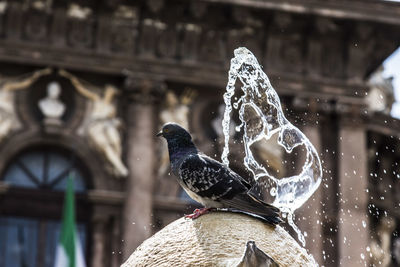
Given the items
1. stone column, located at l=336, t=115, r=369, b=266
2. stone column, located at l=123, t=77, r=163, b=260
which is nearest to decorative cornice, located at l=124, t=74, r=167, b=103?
stone column, located at l=123, t=77, r=163, b=260

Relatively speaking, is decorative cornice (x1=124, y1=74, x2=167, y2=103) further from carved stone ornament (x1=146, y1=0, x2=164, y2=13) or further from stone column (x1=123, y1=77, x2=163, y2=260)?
carved stone ornament (x1=146, y1=0, x2=164, y2=13)

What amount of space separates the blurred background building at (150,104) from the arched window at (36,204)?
0.9 inches

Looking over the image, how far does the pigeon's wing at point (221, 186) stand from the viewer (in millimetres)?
5504

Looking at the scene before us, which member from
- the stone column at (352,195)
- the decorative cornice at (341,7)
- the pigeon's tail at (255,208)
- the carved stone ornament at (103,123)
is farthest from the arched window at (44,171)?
the pigeon's tail at (255,208)

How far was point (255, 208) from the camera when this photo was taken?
5508 millimetres

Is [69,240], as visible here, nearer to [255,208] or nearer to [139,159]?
[139,159]

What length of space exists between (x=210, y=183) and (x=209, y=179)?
0.03 meters

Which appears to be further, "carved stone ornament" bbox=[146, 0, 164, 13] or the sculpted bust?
"carved stone ornament" bbox=[146, 0, 164, 13]

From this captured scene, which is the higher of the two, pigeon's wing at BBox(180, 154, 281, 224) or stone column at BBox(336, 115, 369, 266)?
pigeon's wing at BBox(180, 154, 281, 224)

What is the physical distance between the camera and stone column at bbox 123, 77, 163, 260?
19.5 metres

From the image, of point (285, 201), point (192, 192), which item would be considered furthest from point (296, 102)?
point (192, 192)

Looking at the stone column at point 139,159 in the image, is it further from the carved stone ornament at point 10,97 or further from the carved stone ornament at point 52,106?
the carved stone ornament at point 10,97

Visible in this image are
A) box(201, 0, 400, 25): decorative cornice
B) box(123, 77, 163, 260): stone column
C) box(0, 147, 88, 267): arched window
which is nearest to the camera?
box(0, 147, 88, 267): arched window

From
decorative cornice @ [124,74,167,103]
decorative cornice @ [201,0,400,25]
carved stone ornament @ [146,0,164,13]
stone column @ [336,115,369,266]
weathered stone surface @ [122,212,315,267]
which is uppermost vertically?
decorative cornice @ [201,0,400,25]
